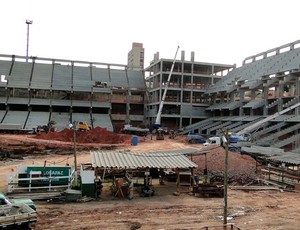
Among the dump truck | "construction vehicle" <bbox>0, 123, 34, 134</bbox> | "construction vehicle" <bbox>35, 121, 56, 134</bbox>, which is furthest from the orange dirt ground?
"construction vehicle" <bbox>0, 123, 34, 134</bbox>

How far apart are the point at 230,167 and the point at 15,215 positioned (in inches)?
744

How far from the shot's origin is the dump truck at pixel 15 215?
10961 mm

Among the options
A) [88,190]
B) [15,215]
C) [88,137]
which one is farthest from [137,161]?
[88,137]

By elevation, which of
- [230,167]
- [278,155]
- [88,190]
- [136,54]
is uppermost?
[136,54]

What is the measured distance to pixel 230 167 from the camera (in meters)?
26.2

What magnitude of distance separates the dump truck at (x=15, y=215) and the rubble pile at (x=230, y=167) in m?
14.5

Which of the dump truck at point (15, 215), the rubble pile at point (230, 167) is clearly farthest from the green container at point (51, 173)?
the rubble pile at point (230, 167)

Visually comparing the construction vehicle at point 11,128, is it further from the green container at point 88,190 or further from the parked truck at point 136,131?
the green container at point 88,190

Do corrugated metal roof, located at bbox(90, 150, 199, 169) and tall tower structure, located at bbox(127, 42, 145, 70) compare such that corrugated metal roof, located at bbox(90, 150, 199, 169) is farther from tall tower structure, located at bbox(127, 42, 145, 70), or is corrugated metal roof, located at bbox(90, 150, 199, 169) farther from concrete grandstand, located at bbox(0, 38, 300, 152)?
tall tower structure, located at bbox(127, 42, 145, 70)

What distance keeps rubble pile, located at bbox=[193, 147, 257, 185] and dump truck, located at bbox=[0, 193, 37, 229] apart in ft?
47.6

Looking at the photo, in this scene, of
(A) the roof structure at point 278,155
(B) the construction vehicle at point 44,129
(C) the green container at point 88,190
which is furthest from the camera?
(B) the construction vehicle at point 44,129

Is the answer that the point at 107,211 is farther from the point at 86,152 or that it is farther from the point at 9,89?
the point at 9,89

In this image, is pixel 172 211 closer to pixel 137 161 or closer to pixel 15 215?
pixel 137 161

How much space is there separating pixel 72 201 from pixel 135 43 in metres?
153
